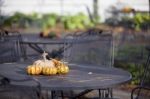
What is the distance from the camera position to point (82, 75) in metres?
5.07

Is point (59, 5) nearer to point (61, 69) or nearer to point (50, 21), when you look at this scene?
point (50, 21)

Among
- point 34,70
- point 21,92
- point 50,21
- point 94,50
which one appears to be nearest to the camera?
point 21,92

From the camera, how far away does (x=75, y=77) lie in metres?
4.93

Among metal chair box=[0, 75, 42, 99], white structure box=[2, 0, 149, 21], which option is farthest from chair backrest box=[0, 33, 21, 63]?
white structure box=[2, 0, 149, 21]

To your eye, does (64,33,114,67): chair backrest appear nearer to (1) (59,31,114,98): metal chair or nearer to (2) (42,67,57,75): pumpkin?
(1) (59,31,114,98): metal chair

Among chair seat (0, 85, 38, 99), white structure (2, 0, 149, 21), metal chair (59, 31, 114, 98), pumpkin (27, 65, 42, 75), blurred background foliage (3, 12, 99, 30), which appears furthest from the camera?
white structure (2, 0, 149, 21)

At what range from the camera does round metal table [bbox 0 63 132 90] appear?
4438 mm

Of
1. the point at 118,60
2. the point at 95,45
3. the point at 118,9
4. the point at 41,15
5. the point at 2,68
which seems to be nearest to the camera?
the point at 2,68

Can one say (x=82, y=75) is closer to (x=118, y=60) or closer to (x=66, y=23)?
(x=118, y=60)

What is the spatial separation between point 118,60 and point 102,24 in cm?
850

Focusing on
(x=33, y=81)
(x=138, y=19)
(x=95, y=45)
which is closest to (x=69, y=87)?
(x=33, y=81)

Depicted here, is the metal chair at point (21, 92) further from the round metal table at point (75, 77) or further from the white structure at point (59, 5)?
the white structure at point (59, 5)

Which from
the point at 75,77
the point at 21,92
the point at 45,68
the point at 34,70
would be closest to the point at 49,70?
the point at 45,68

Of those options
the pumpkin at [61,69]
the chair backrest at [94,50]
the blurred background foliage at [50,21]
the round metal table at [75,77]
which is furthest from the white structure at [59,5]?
the pumpkin at [61,69]
